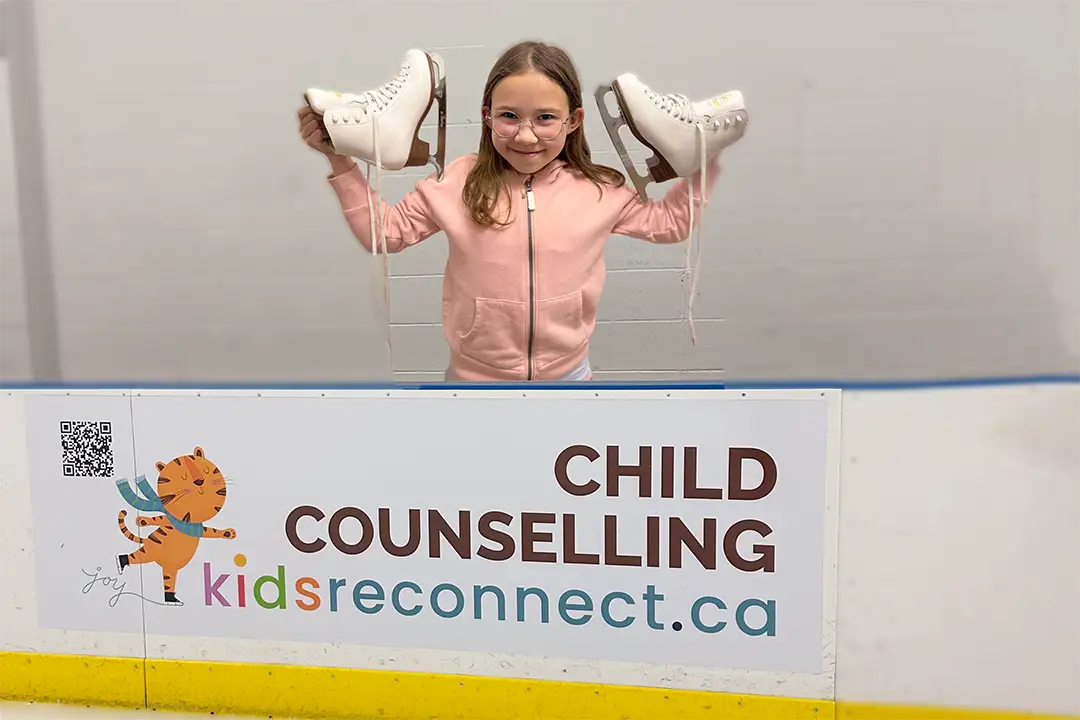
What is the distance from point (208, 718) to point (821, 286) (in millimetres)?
1715

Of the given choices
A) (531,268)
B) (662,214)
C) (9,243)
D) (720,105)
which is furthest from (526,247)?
(9,243)

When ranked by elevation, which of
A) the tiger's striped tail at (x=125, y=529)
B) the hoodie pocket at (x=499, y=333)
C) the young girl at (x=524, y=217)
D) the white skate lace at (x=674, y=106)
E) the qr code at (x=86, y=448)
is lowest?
the tiger's striped tail at (x=125, y=529)

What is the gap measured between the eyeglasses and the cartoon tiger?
2.60ft

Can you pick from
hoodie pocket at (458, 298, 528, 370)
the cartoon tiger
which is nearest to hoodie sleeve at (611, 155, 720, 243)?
hoodie pocket at (458, 298, 528, 370)

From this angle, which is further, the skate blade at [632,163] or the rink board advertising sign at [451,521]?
the skate blade at [632,163]

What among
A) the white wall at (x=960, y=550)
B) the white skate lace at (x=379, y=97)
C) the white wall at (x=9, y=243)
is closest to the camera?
the white wall at (x=960, y=550)

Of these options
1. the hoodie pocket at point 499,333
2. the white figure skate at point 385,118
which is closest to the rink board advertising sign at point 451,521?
the hoodie pocket at point 499,333

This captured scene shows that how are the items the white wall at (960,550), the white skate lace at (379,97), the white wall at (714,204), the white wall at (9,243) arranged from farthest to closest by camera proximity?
the white wall at (9,243)
the white wall at (714,204)
the white skate lace at (379,97)
the white wall at (960,550)

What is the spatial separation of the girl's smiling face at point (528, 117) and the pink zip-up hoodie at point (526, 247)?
0.05 metres

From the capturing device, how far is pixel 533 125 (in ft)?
4.24

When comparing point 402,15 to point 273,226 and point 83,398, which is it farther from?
point 83,398

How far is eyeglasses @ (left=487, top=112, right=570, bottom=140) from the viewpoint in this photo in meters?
1.29

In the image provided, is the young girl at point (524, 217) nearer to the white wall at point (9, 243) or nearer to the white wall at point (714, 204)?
the white wall at point (714, 204)

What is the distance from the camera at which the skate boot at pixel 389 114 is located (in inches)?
50.9
